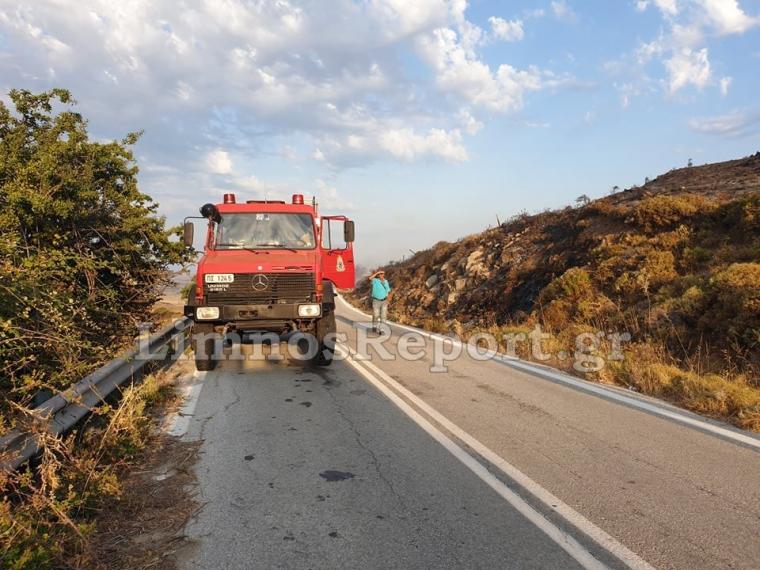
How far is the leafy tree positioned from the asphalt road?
8.51ft

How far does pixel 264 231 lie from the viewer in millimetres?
9375

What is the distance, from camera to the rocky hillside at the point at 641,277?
8.55m

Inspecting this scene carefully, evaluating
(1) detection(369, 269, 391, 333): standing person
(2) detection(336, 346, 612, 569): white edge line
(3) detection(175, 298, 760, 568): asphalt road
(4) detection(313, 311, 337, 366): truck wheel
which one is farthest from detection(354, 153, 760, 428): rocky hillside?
(4) detection(313, 311, 337, 366): truck wheel

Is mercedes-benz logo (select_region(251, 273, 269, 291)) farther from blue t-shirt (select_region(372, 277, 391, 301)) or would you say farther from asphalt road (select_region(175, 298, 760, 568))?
blue t-shirt (select_region(372, 277, 391, 301))

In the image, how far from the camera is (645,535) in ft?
11.0

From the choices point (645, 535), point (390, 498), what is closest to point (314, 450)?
point (390, 498)

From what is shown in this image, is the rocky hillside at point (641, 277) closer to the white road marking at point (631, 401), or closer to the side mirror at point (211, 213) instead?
the white road marking at point (631, 401)

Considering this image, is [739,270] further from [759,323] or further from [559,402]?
[559,402]

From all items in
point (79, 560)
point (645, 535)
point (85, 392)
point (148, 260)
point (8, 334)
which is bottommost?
point (645, 535)

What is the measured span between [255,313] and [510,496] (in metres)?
5.46

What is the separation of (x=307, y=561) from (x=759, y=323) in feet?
26.6

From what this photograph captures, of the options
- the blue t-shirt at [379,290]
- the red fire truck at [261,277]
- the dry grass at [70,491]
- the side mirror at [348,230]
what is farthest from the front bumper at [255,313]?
the blue t-shirt at [379,290]

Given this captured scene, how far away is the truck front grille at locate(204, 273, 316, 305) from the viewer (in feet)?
27.5

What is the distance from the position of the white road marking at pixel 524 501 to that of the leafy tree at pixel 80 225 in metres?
3.99
